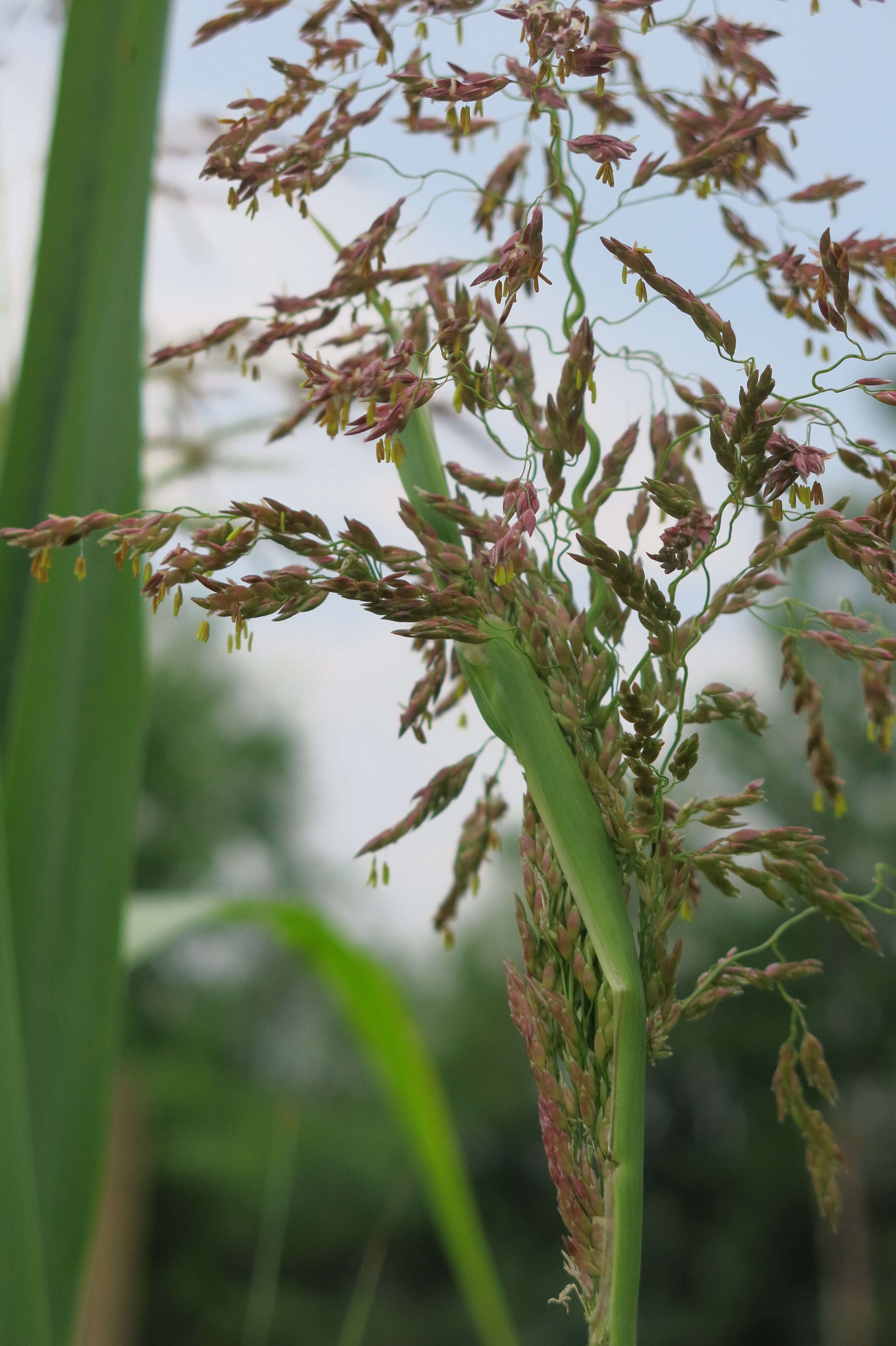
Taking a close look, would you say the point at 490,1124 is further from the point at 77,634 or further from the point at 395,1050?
the point at 77,634

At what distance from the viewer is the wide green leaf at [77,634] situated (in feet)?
1.84

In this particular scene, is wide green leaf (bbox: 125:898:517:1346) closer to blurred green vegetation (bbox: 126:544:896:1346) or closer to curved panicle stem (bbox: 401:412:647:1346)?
curved panicle stem (bbox: 401:412:647:1346)

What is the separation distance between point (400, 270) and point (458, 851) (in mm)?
253

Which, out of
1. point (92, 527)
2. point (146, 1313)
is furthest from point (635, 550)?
point (146, 1313)

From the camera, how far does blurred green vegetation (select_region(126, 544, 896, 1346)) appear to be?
755cm

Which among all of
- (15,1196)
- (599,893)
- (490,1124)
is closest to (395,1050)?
(15,1196)

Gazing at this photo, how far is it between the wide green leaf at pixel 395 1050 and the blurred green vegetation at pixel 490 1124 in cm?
662

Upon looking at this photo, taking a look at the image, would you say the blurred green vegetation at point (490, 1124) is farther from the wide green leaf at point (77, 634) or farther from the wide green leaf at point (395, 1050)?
the wide green leaf at point (77, 634)

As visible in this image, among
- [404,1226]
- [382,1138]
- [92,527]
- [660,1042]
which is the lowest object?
[404,1226]

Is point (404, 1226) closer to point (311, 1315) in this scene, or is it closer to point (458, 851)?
point (311, 1315)

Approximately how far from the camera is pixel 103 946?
22.6 inches

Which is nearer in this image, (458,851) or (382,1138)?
(458,851)

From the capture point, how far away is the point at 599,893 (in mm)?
349

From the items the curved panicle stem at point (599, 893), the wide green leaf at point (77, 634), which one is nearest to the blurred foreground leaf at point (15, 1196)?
the wide green leaf at point (77, 634)
